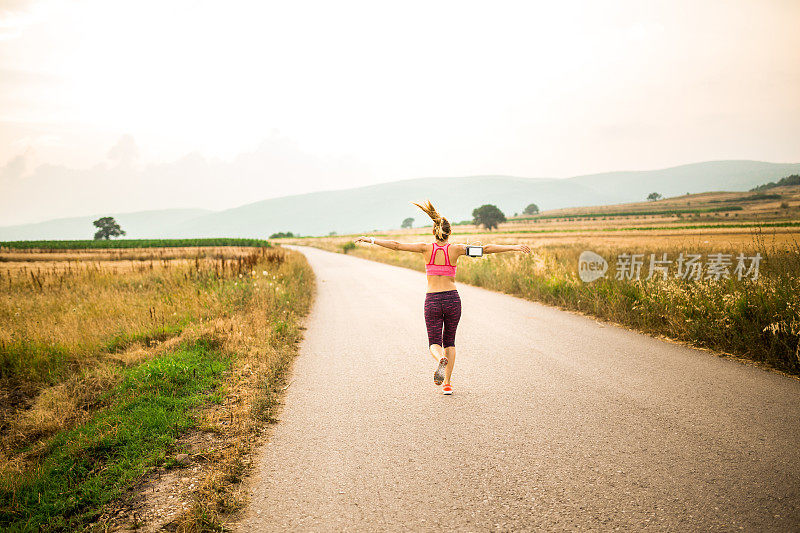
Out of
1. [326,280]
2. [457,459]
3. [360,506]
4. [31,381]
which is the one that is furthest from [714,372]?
[326,280]

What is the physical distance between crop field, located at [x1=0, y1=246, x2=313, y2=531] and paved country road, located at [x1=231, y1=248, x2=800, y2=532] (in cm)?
45

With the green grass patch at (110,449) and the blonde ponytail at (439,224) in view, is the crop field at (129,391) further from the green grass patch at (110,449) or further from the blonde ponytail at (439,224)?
the blonde ponytail at (439,224)

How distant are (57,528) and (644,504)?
4.10 m

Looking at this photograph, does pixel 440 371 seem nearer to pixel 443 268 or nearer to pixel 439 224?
pixel 443 268

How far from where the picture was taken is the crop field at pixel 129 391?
325cm

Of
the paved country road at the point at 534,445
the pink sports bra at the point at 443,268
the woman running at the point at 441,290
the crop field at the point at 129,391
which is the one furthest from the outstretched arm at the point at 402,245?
the crop field at the point at 129,391

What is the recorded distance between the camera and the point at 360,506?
2.86 m

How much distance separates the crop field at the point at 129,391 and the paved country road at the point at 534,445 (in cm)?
45

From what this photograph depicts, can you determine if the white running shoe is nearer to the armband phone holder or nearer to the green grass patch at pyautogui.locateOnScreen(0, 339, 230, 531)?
the armband phone holder

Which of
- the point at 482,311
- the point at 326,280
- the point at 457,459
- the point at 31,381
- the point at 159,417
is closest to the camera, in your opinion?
the point at 457,459

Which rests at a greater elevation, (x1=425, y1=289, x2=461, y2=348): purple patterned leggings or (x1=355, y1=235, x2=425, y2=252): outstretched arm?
(x1=355, y1=235, x2=425, y2=252): outstretched arm

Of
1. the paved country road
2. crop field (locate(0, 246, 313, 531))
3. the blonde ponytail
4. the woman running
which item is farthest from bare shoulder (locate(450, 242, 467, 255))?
crop field (locate(0, 246, 313, 531))

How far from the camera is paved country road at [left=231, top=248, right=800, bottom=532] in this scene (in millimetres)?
2746

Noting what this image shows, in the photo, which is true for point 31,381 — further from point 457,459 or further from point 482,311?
point 482,311
